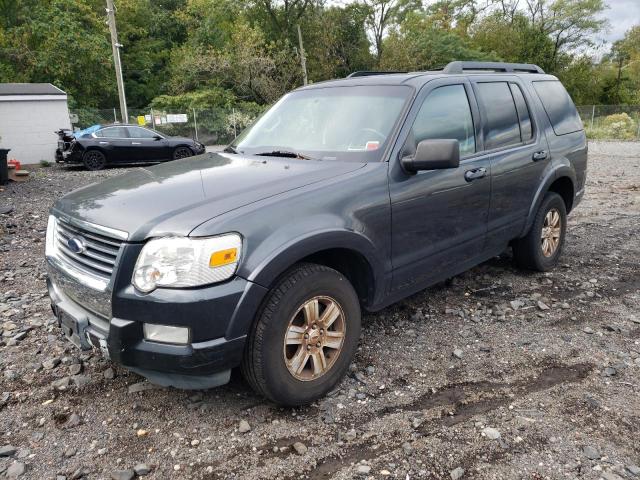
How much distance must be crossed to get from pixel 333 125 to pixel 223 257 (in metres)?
1.58

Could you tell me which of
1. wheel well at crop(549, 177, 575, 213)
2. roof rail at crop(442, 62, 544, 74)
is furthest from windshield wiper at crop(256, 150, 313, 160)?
wheel well at crop(549, 177, 575, 213)

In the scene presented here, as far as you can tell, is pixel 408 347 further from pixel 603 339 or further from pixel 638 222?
pixel 638 222

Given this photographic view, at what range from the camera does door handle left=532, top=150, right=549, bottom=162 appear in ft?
14.8

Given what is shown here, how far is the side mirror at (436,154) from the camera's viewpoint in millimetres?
3109

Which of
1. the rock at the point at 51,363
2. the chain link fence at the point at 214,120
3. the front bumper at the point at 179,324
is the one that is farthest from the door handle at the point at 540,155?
the chain link fence at the point at 214,120

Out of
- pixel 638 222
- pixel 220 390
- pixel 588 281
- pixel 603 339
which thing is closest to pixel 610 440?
pixel 603 339

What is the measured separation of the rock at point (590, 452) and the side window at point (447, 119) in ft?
6.65

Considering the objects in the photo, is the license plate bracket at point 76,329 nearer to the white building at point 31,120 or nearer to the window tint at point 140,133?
the window tint at point 140,133

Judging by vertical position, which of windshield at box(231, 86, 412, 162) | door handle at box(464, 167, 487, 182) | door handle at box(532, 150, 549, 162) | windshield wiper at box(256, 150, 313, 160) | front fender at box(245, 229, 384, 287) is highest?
windshield at box(231, 86, 412, 162)

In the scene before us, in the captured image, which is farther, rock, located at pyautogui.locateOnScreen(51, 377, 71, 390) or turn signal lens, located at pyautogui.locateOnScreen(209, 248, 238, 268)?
rock, located at pyautogui.locateOnScreen(51, 377, 71, 390)

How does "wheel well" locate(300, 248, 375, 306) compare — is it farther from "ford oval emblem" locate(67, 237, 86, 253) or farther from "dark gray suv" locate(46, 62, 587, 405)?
"ford oval emblem" locate(67, 237, 86, 253)

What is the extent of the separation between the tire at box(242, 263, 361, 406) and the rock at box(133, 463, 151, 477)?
642mm

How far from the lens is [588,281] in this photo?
490cm

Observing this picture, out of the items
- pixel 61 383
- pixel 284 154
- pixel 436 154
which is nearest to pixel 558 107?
pixel 436 154
